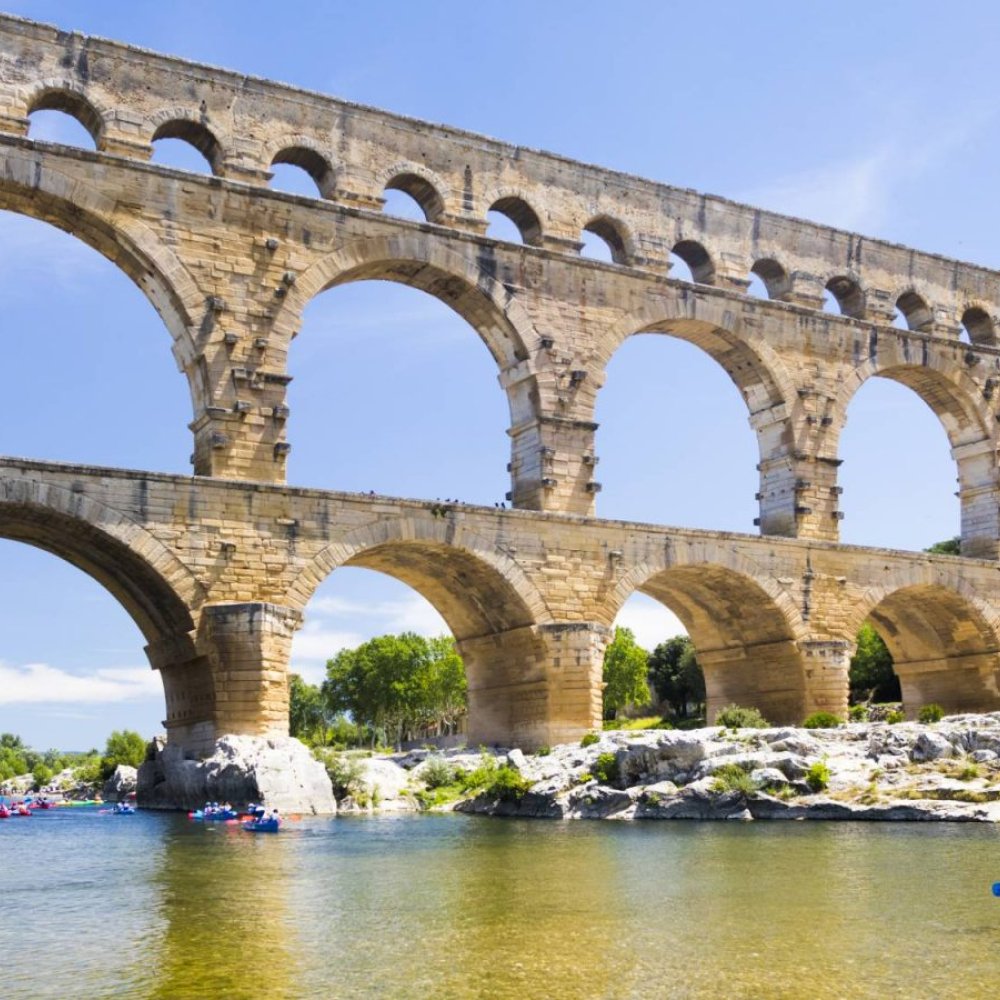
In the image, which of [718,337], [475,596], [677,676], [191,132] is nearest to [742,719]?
[475,596]

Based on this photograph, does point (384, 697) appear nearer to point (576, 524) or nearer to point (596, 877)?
point (576, 524)

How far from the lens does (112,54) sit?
25359 mm

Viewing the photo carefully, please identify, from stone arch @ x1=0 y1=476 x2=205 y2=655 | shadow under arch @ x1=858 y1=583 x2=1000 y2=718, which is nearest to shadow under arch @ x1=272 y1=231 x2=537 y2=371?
stone arch @ x1=0 y1=476 x2=205 y2=655

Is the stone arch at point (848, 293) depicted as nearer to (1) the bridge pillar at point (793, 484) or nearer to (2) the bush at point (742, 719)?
(1) the bridge pillar at point (793, 484)

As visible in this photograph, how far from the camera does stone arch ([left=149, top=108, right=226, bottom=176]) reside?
25938mm

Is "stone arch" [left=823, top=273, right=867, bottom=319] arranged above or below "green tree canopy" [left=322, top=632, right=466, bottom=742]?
above

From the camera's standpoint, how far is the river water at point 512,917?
8203mm

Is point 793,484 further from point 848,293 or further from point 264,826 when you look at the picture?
point 264,826

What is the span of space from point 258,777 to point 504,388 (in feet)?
37.0

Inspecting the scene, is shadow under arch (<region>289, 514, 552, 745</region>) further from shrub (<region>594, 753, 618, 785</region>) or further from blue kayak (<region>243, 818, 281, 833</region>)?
blue kayak (<region>243, 818, 281, 833</region>)

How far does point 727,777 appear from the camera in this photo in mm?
21766

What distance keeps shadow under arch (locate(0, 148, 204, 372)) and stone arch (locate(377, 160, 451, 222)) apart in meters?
5.59

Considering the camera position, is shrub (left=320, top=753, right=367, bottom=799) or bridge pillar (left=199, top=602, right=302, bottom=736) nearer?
bridge pillar (left=199, top=602, right=302, bottom=736)

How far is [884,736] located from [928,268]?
17261 millimetres
